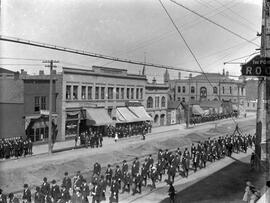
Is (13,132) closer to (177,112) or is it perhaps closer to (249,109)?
(177,112)

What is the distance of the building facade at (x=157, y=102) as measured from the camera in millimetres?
54625

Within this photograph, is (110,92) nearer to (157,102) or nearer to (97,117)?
(97,117)

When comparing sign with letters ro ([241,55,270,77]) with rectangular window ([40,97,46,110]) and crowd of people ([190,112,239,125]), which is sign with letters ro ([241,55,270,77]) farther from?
crowd of people ([190,112,239,125])

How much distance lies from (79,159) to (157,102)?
2925cm

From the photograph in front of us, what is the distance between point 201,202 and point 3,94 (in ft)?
68.1

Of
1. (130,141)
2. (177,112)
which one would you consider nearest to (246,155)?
(130,141)

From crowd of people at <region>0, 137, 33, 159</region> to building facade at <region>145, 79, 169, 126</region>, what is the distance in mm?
26748

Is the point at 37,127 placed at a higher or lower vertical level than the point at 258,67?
lower

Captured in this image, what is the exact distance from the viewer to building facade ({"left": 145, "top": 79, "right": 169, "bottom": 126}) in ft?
179

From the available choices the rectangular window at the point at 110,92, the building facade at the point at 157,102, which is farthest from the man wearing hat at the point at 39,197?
the building facade at the point at 157,102

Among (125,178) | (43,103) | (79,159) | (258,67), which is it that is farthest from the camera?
(43,103)

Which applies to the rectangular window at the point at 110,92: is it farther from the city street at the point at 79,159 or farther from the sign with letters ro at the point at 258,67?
the sign with letters ro at the point at 258,67

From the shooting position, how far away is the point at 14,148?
28.5 m

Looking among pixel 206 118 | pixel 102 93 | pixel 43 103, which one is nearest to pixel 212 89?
pixel 206 118
